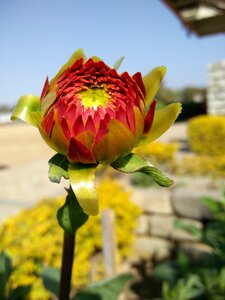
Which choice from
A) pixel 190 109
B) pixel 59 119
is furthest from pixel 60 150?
pixel 190 109

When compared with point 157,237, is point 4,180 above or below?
below

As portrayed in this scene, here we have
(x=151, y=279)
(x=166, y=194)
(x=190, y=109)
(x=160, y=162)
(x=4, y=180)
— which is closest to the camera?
(x=151, y=279)

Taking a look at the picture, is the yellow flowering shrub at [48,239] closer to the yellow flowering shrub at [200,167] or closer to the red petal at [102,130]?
the red petal at [102,130]

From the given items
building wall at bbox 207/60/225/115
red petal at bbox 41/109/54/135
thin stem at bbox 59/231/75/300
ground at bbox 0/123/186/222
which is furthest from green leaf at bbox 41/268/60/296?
building wall at bbox 207/60/225/115

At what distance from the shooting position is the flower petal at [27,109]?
1.59ft

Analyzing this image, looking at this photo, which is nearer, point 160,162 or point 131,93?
point 131,93

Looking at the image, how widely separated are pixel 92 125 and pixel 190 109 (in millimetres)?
21034

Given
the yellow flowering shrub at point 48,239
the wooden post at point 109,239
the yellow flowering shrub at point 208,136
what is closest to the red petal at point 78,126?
the yellow flowering shrub at point 48,239

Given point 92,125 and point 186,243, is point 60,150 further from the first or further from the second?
point 186,243

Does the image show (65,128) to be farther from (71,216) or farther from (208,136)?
(208,136)

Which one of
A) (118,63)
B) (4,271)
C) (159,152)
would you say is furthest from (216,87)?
(118,63)

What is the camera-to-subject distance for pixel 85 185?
0.41 m

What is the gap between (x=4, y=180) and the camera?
6.60 meters

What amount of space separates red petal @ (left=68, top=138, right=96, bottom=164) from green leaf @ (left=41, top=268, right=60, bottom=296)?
1.89 ft
